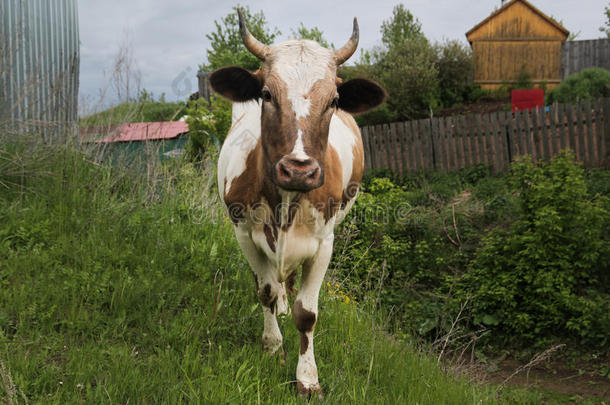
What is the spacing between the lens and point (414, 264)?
23.2 feet

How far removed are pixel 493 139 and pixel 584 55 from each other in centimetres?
1720

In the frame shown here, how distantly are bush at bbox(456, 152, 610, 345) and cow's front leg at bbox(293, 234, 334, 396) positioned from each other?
11.1ft

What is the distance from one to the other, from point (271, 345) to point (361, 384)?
2.32 feet

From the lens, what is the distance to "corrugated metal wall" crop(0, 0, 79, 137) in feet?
18.8

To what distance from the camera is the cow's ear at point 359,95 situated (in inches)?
120

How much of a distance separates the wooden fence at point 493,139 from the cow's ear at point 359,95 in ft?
28.7

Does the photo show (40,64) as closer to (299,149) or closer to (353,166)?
(353,166)

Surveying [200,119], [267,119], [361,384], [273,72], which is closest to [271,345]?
[361,384]

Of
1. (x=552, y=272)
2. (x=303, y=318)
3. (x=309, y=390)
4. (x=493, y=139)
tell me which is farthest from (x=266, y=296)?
(x=493, y=139)

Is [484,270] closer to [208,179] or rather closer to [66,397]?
[208,179]

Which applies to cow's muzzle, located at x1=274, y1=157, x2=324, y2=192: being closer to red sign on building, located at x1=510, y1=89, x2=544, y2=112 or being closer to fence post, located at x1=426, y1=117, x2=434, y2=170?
fence post, located at x1=426, y1=117, x2=434, y2=170

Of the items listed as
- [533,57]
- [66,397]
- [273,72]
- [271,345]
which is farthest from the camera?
[533,57]

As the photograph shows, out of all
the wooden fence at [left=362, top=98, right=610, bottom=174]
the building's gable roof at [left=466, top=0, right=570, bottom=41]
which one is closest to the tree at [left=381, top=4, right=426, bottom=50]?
the building's gable roof at [left=466, top=0, right=570, bottom=41]

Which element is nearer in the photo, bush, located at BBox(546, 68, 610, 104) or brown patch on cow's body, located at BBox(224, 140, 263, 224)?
brown patch on cow's body, located at BBox(224, 140, 263, 224)
